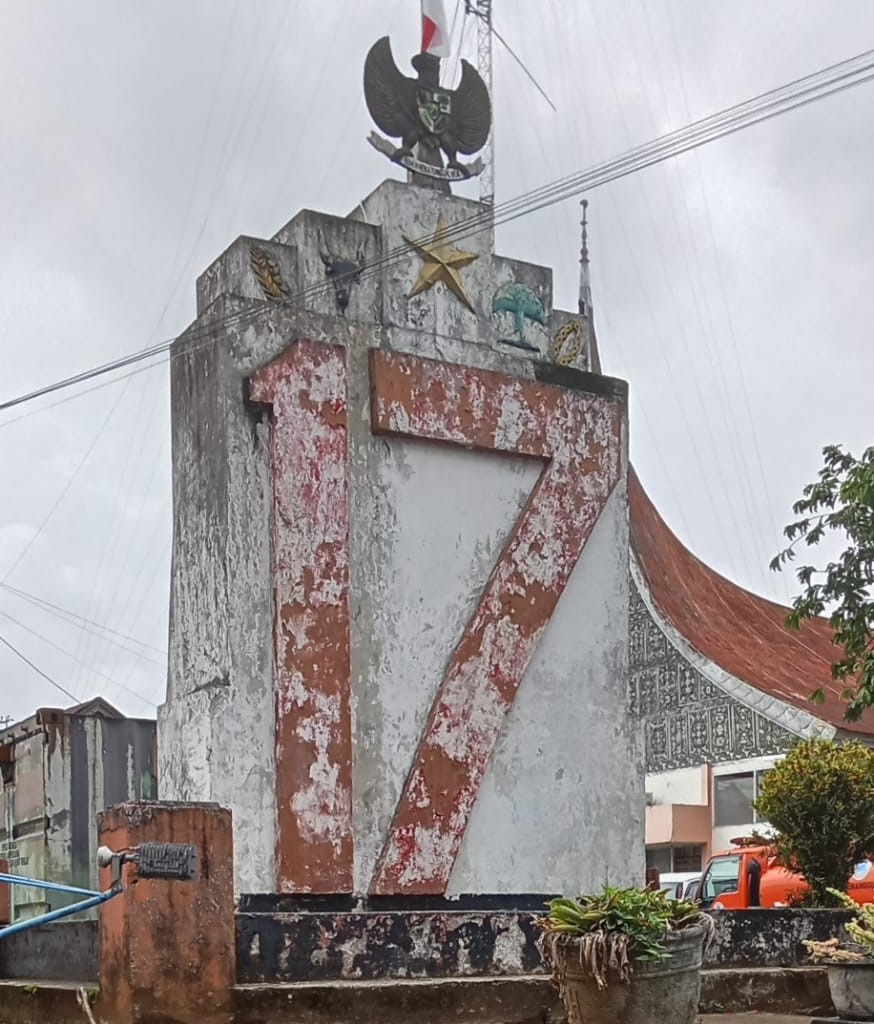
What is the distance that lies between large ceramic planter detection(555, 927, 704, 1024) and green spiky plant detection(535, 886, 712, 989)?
1.4 inches

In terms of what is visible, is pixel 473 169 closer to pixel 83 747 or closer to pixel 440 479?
pixel 440 479

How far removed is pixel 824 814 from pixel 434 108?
18.9ft

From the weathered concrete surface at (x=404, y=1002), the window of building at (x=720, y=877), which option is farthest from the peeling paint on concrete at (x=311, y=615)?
the window of building at (x=720, y=877)

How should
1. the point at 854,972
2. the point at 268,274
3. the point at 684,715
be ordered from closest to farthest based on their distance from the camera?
the point at 854,972 < the point at 268,274 < the point at 684,715

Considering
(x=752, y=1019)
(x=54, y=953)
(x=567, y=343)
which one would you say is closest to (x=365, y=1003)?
(x=54, y=953)

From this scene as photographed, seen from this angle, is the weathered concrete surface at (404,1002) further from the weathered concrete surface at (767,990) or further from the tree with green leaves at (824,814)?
the tree with green leaves at (824,814)

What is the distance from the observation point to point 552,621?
10289 mm

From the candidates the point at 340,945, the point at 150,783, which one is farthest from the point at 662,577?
the point at 340,945

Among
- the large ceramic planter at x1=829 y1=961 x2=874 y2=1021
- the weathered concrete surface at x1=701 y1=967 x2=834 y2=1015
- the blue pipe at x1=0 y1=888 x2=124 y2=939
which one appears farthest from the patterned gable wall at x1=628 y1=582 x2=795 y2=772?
the blue pipe at x1=0 y1=888 x2=124 y2=939

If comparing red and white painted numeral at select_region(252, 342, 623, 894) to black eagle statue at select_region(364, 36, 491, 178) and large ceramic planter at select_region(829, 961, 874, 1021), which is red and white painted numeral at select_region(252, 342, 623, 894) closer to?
black eagle statue at select_region(364, 36, 491, 178)

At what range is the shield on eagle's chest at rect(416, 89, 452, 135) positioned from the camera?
35.1 ft

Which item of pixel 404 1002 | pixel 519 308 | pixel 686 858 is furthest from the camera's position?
pixel 686 858

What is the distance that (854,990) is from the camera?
7.22 metres

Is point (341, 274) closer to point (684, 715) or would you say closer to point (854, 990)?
point (854, 990)
